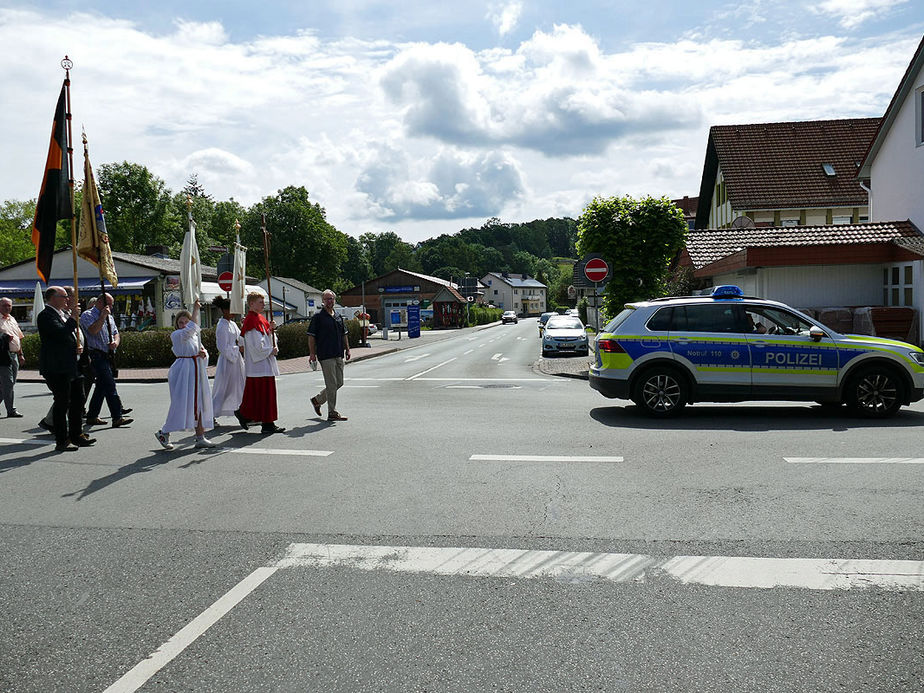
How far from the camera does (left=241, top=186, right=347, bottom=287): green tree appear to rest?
85875mm

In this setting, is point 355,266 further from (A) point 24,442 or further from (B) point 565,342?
(A) point 24,442

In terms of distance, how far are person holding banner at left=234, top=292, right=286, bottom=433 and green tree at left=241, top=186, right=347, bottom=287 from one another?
7745 cm

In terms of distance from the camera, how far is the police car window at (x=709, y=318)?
1057 centimetres

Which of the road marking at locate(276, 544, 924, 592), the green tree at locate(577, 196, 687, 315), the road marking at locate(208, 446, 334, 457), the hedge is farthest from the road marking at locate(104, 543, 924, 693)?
the hedge

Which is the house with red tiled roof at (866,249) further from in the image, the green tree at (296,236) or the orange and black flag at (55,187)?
the green tree at (296,236)

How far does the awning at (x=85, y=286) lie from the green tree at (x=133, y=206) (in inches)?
1035

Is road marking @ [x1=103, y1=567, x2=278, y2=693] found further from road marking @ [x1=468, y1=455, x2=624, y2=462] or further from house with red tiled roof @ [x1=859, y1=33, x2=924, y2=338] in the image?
house with red tiled roof @ [x1=859, y1=33, x2=924, y2=338]

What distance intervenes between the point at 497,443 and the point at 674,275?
17.3 meters

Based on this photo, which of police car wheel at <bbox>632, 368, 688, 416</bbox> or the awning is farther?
the awning

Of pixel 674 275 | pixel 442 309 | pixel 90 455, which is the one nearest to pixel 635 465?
pixel 90 455

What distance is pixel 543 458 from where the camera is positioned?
7883 millimetres

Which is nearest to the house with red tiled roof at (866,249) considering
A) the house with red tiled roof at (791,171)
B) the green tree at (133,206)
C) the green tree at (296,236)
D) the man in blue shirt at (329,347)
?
the house with red tiled roof at (791,171)

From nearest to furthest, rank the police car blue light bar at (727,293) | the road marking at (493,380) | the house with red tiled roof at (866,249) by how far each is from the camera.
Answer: the police car blue light bar at (727,293) → the road marking at (493,380) → the house with red tiled roof at (866,249)

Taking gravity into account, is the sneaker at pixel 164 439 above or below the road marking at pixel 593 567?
above
